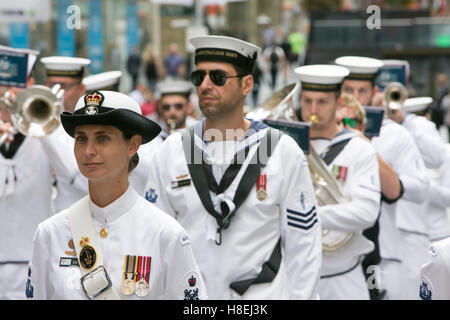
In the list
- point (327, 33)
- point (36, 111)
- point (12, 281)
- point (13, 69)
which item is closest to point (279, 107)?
point (36, 111)

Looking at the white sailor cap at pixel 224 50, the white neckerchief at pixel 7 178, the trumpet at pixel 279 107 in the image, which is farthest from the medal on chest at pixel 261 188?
the white neckerchief at pixel 7 178

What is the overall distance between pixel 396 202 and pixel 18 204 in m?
3.40

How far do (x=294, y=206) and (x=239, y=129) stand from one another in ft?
1.93

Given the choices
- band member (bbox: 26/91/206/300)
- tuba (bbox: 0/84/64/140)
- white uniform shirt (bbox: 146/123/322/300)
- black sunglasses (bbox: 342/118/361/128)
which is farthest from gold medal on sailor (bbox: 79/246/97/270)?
black sunglasses (bbox: 342/118/361/128)

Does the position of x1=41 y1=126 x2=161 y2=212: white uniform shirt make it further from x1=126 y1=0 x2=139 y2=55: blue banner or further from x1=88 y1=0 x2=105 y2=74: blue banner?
x1=126 y1=0 x2=139 y2=55: blue banner

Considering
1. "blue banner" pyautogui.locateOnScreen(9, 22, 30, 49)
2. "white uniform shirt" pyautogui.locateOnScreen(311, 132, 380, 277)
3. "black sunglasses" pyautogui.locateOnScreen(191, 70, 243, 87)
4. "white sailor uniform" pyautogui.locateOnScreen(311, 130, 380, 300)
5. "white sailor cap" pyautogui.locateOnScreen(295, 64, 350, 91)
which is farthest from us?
"blue banner" pyautogui.locateOnScreen(9, 22, 30, 49)

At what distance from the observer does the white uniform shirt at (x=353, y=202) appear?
670cm

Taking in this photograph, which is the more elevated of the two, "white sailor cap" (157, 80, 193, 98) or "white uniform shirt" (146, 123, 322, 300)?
"white sailor cap" (157, 80, 193, 98)

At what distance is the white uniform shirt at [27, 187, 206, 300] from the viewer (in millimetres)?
4086

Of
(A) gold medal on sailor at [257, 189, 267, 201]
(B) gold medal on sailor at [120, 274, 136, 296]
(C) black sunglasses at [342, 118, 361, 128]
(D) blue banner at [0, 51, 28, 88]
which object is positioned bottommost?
(B) gold medal on sailor at [120, 274, 136, 296]

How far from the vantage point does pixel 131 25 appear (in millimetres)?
31469

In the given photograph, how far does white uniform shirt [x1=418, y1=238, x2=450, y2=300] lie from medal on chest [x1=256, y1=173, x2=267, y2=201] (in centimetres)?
153

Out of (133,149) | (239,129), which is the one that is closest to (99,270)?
(133,149)
